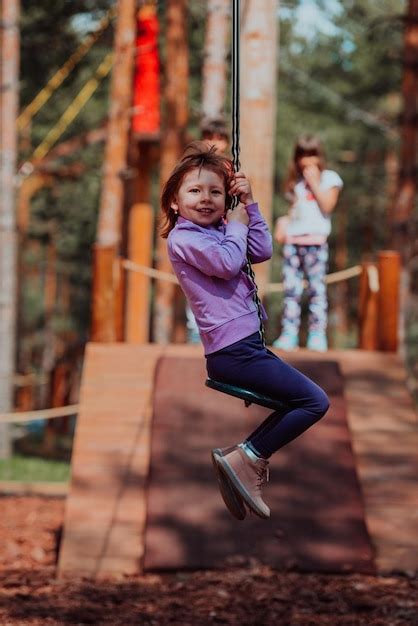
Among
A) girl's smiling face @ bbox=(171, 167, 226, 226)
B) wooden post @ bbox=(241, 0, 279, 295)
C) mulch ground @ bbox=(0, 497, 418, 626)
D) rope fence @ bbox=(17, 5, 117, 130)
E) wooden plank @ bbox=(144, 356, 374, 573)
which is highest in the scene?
rope fence @ bbox=(17, 5, 117, 130)

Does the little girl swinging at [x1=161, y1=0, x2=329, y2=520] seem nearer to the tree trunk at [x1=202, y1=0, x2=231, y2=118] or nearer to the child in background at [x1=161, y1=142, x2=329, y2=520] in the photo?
the child in background at [x1=161, y1=142, x2=329, y2=520]

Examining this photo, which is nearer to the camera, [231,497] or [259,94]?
[231,497]

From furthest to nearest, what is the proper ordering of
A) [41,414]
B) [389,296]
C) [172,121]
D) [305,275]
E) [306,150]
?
[172,121] < [41,414] < [389,296] < [305,275] < [306,150]

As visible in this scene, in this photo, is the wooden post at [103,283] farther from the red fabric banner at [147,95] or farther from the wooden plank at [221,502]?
the red fabric banner at [147,95]

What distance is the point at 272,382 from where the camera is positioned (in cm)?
466

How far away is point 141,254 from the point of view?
13.7 meters

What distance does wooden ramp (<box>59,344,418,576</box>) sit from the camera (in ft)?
24.6

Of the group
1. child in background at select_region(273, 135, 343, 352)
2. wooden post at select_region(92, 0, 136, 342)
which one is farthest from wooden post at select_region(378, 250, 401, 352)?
wooden post at select_region(92, 0, 136, 342)

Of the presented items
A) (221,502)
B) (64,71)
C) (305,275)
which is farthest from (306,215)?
(64,71)

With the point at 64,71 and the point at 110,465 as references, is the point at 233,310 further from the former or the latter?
the point at 64,71

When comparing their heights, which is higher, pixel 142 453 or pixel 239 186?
pixel 239 186

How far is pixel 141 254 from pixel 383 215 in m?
32.6

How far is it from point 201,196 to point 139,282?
346 inches

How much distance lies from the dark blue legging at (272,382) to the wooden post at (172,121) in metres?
11.2
